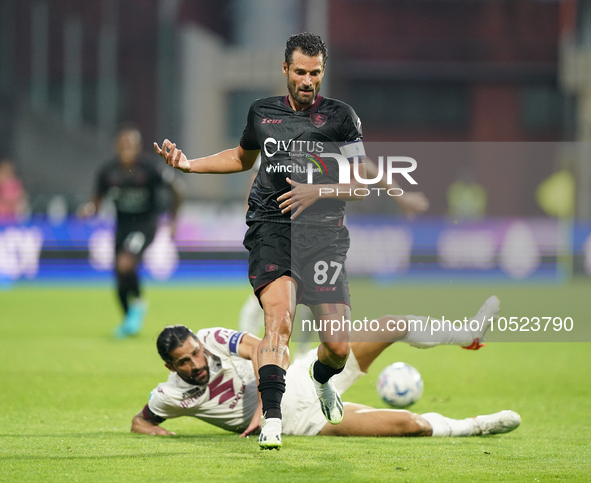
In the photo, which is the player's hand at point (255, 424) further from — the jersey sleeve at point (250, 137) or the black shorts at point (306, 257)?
the jersey sleeve at point (250, 137)

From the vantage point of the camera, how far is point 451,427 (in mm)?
5055

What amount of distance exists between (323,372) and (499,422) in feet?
3.85

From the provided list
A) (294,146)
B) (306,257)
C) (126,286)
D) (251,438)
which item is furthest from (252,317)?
(294,146)

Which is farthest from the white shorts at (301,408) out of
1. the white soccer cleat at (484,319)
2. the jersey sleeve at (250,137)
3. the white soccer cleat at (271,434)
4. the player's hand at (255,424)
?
the jersey sleeve at (250,137)

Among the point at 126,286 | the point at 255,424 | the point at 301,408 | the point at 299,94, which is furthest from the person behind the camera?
the point at 126,286

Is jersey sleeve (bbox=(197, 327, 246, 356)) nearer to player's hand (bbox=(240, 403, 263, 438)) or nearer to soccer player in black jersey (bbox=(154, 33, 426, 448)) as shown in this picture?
player's hand (bbox=(240, 403, 263, 438))

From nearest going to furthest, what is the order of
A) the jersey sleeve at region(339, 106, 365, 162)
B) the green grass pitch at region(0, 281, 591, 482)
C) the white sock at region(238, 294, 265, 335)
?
the green grass pitch at region(0, 281, 591, 482), the jersey sleeve at region(339, 106, 365, 162), the white sock at region(238, 294, 265, 335)

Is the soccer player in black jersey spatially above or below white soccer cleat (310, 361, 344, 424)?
above

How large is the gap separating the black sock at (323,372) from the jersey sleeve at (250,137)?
1.24 meters

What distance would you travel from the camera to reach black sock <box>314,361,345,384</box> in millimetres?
4570

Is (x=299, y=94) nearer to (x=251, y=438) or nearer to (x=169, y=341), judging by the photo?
(x=169, y=341)

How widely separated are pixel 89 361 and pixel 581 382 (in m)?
4.51

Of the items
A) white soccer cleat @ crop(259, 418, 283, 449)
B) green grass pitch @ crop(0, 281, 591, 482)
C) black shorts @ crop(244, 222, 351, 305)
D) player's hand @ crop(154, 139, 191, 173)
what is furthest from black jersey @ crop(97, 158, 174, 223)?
white soccer cleat @ crop(259, 418, 283, 449)

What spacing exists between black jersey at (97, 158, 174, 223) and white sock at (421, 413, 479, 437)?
5572 mm
